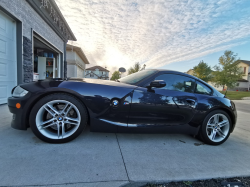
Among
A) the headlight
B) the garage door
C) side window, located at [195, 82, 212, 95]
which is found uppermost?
the garage door

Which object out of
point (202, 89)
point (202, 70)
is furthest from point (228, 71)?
point (202, 89)

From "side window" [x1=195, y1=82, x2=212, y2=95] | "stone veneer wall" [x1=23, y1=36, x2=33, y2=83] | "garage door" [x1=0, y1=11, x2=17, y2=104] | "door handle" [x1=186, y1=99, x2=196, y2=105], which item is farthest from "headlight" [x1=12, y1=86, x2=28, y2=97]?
Result: "stone veneer wall" [x1=23, y1=36, x2=33, y2=83]

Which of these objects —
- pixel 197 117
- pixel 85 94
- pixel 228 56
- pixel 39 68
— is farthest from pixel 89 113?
pixel 228 56

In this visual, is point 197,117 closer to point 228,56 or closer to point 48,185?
point 48,185

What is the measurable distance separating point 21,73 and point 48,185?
16.2ft

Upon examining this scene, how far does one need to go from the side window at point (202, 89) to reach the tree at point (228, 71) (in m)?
25.5

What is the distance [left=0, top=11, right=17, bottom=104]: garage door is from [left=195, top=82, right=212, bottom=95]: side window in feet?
17.9

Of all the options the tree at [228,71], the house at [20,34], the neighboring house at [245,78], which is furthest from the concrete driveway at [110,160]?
the neighboring house at [245,78]

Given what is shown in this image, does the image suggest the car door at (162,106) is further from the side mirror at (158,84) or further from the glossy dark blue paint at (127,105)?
the side mirror at (158,84)

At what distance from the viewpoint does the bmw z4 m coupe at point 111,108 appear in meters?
1.90

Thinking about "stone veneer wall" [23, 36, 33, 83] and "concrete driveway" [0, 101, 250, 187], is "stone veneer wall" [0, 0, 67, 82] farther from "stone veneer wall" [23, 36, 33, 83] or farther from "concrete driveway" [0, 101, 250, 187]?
"concrete driveway" [0, 101, 250, 187]

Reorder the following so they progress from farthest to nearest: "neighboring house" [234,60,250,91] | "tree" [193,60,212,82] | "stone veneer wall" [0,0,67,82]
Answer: "neighboring house" [234,60,250,91] → "tree" [193,60,212,82] → "stone veneer wall" [0,0,67,82]

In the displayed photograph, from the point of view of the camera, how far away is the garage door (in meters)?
4.09

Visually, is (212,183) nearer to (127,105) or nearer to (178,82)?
(127,105)
